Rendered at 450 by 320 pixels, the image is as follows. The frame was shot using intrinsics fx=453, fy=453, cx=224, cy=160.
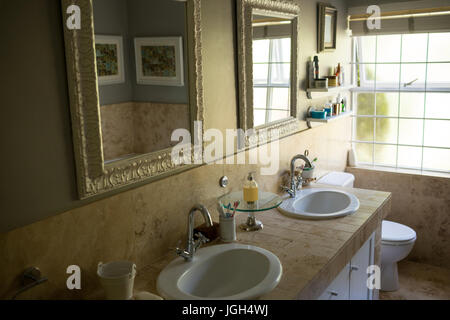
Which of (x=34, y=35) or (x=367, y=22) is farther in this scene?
(x=367, y=22)

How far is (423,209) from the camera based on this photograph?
3754 millimetres

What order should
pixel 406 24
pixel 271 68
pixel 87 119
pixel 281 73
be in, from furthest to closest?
1. pixel 406 24
2. pixel 281 73
3. pixel 271 68
4. pixel 87 119

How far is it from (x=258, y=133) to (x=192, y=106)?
650 millimetres

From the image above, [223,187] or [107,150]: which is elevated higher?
[107,150]

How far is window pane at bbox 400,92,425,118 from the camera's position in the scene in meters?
3.84

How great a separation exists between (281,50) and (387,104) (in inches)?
61.7

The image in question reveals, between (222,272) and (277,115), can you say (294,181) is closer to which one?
(277,115)

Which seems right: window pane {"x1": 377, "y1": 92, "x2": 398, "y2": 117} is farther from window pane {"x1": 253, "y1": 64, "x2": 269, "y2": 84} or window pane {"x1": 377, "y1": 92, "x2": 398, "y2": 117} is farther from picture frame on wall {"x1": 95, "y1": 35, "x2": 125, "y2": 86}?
picture frame on wall {"x1": 95, "y1": 35, "x2": 125, "y2": 86}

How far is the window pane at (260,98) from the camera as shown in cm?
261

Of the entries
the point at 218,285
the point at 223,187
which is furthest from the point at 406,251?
the point at 218,285

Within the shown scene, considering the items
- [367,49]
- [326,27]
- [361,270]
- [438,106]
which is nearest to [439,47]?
[438,106]

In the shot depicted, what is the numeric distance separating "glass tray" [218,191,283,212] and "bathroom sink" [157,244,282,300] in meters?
0.27

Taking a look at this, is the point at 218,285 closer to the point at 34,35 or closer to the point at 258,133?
the point at 258,133

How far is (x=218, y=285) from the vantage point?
2000mm
